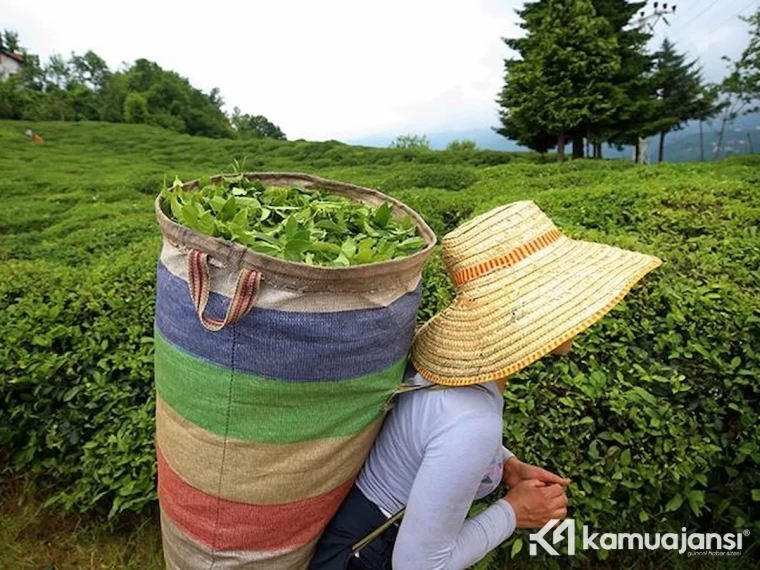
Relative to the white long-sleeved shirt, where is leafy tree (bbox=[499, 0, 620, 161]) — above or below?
above

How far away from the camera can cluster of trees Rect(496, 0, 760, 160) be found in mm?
19031

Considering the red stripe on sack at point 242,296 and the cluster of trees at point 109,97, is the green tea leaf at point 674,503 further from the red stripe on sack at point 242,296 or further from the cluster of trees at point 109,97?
the cluster of trees at point 109,97

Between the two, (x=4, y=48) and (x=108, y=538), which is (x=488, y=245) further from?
(x=4, y=48)

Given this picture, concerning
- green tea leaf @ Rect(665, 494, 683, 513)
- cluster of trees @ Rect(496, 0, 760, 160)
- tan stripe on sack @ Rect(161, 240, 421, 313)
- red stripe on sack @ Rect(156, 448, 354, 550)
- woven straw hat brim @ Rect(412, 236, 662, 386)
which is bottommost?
green tea leaf @ Rect(665, 494, 683, 513)

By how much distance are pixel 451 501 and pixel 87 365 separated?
1931 mm

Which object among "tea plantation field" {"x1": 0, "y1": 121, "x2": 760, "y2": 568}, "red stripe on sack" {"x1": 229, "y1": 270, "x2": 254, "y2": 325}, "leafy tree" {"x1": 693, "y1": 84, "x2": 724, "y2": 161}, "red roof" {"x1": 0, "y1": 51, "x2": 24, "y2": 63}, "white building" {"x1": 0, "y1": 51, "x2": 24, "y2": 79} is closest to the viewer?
"red stripe on sack" {"x1": 229, "y1": 270, "x2": 254, "y2": 325}

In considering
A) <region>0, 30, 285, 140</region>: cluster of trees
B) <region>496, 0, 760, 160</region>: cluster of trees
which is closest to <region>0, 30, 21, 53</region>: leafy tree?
<region>0, 30, 285, 140</region>: cluster of trees

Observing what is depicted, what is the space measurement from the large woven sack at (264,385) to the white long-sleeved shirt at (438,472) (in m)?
0.06

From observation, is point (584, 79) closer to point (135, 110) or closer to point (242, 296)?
point (242, 296)

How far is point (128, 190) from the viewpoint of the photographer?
12695 mm

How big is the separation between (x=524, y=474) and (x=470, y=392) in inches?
19.7

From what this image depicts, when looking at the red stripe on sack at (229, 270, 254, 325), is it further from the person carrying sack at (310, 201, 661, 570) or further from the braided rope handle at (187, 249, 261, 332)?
the person carrying sack at (310, 201, 661, 570)

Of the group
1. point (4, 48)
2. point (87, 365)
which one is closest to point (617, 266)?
point (87, 365)

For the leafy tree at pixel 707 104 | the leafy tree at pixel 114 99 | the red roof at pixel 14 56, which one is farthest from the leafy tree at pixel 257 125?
the leafy tree at pixel 707 104
